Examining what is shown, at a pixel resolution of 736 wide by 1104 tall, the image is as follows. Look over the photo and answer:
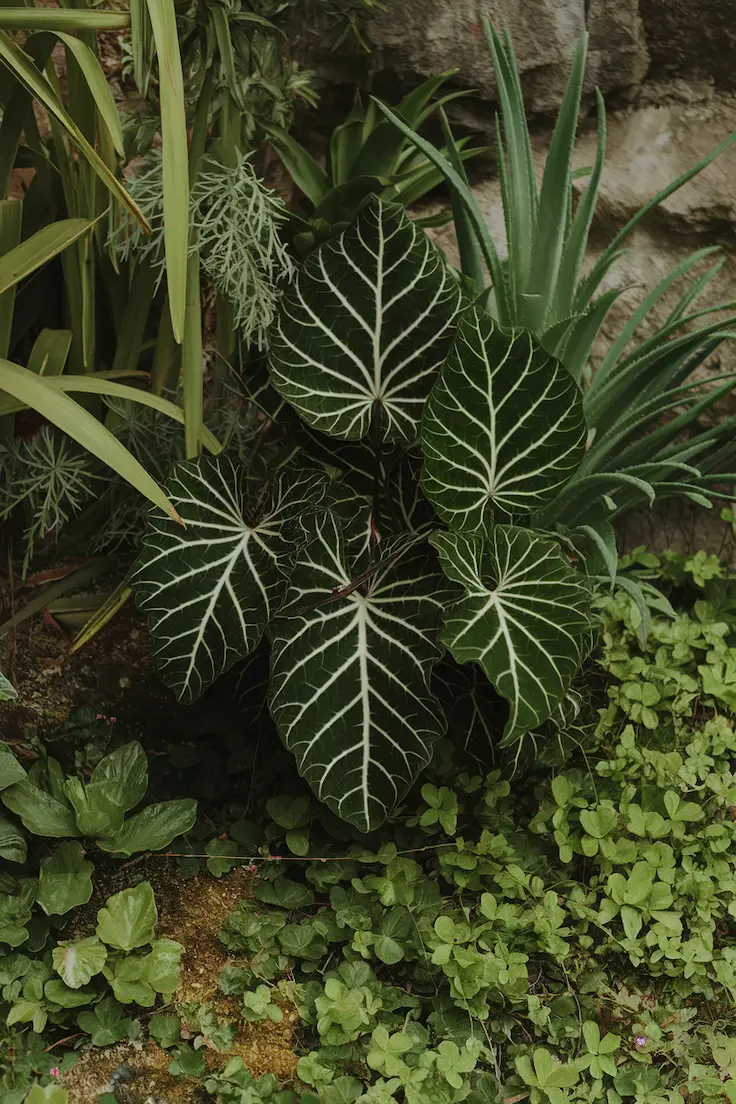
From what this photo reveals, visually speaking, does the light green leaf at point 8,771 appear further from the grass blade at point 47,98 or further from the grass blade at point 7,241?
the grass blade at point 47,98

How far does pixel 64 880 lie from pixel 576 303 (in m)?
1.31

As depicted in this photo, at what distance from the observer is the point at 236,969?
125 cm

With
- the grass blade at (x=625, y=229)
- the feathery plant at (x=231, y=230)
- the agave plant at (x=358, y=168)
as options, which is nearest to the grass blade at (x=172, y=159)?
the feathery plant at (x=231, y=230)

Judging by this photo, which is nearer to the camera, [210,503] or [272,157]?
[210,503]

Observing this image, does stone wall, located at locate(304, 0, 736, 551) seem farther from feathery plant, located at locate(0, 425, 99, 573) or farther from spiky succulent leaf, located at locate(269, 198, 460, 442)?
feathery plant, located at locate(0, 425, 99, 573)

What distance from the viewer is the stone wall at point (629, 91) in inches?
76.8

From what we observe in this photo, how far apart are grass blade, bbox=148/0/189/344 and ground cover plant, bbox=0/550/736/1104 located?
802 millimetres

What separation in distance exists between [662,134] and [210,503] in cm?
148

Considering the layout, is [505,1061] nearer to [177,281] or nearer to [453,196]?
[177,281]

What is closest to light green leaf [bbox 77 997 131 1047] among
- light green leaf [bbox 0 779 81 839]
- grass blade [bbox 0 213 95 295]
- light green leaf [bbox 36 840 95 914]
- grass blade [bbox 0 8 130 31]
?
light green leaf [bbox 36 840 95 914]

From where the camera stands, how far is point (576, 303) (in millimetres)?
1629

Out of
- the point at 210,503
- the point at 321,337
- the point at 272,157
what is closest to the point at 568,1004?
the point at 210,503

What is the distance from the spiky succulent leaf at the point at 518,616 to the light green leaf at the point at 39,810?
0.64 metres

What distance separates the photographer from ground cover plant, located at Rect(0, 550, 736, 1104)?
1.16 metres
